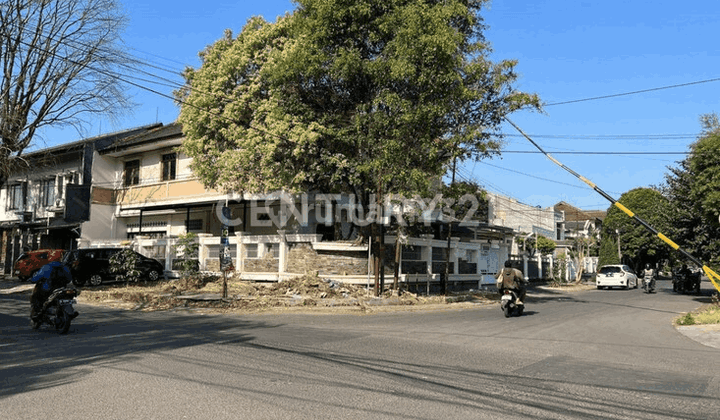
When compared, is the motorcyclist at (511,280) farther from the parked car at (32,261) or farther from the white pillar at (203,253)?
the parked car at (32,261)

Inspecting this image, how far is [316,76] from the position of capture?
20141 millimetres

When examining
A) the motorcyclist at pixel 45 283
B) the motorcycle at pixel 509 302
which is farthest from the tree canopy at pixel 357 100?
the motorcyclist at pixel 45 283

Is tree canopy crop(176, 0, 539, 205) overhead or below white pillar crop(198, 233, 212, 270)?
overhead

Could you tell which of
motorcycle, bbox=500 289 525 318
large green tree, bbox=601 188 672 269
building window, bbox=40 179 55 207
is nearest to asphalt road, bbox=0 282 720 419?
motorcycle, bbox=500 289 525 318

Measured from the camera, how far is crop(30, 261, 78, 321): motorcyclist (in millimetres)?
12289

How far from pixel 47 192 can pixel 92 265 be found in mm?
16171

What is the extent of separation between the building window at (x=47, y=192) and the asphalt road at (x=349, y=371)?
86.9ft

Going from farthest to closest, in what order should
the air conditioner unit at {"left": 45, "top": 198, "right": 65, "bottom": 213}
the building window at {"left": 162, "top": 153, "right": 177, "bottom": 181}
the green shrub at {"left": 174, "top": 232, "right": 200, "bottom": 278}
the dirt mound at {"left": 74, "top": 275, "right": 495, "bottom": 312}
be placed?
1. the air conditioner unit at {"left": 45, "top": 198, "right": 65, "bottom": 213}
2. the building window at {"left": 162, "top": 153, "right": 177, "bottom": 181}
3. the green shrub at {"left": 174, "top": 232, "right": 200, "bottom": 278}
4. the dirt mound at {"left": 74, "top": 275, "right": 495, "bottom": 312}

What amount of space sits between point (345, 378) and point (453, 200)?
14.7 m

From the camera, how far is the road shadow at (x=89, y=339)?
7749 millimetres

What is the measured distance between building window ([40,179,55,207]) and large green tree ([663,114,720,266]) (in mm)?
35829

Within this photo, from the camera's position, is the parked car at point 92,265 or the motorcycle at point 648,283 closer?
the parked car at point 92,265

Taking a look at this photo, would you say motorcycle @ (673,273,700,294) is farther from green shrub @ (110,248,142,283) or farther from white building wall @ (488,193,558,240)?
green shrub @ (110,248,142,283)

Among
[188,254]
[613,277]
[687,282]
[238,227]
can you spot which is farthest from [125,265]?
[613,277]
